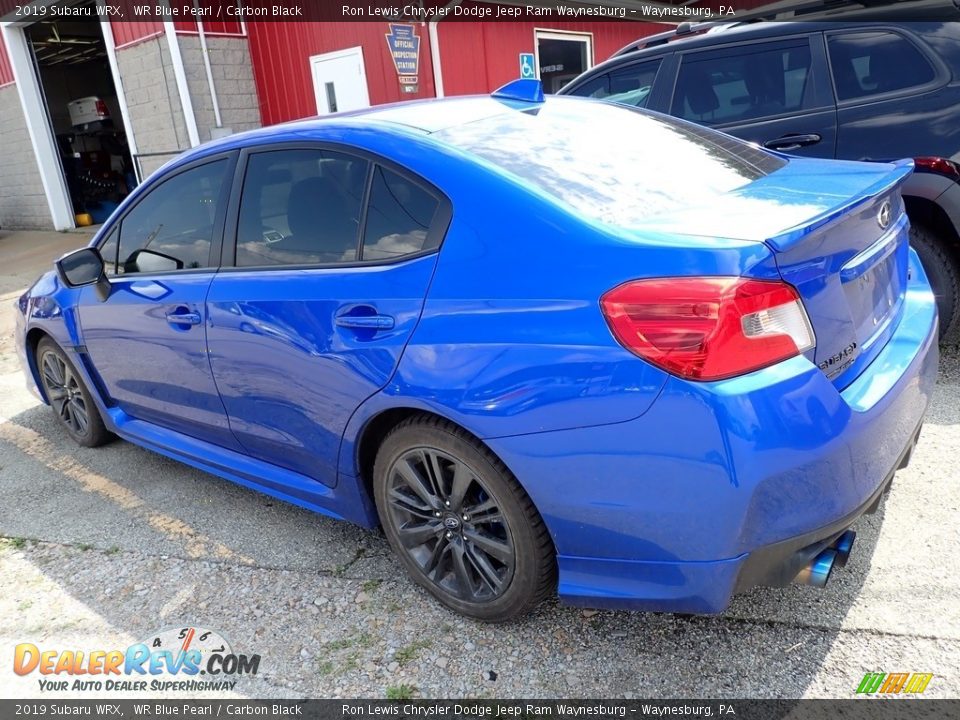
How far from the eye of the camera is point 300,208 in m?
2.67

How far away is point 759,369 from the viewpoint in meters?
1.77

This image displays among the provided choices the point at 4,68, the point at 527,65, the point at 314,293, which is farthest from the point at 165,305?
the point at 4,68

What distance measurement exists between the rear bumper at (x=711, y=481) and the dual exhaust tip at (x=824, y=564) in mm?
108

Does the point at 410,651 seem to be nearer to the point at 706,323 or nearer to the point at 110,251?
the point at 706,323

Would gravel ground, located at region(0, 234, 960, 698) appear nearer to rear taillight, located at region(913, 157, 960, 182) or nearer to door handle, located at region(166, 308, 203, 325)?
door handle, located at region(166, 308, 203, 325)

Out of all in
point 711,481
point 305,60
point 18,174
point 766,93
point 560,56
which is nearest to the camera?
point 711,481

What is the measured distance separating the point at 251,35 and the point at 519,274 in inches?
419

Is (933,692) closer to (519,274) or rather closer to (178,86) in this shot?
(519,274)

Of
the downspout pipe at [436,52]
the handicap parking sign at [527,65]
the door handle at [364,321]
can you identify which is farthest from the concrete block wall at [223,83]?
the door handle at [364,321]

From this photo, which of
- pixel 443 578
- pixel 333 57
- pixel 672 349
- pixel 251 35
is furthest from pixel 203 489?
pixel 251 35

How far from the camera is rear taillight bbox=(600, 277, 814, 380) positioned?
1.74 metres

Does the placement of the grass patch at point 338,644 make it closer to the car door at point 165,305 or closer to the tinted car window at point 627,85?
the car door at point 165,305

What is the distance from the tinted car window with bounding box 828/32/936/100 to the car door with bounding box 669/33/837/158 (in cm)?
8

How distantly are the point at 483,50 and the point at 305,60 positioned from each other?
2589 mm
